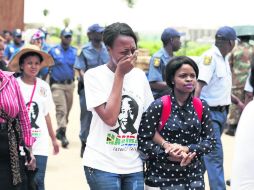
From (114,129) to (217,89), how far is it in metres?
2.73

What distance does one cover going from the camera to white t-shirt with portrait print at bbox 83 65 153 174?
148 inches

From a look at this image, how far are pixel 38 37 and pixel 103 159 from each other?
225 inches

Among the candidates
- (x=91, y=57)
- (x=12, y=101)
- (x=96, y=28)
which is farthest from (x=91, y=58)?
(x=12, y=101)

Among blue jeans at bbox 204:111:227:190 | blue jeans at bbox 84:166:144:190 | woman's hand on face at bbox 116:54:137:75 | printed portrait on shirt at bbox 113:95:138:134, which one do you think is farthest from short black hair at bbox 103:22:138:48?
blue jeans at bbox 204:111:227:190

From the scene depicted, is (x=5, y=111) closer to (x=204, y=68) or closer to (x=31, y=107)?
(x=31, y=107)

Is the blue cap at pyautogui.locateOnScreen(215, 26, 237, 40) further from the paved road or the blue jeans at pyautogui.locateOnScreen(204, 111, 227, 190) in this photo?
the paved road

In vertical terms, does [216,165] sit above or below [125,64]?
below

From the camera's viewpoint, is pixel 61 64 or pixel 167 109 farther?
pixel 61 64

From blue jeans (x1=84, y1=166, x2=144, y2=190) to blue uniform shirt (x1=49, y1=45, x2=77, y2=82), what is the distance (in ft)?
20.5

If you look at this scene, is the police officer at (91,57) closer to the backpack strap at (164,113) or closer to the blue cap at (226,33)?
the blue cap at (226,33)

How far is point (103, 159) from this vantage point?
12.3 ft

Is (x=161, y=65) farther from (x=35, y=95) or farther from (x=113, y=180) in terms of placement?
(x=113, y=180)

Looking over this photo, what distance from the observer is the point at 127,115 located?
12.5 ft

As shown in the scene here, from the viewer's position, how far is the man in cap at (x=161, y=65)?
7130 millimetres
